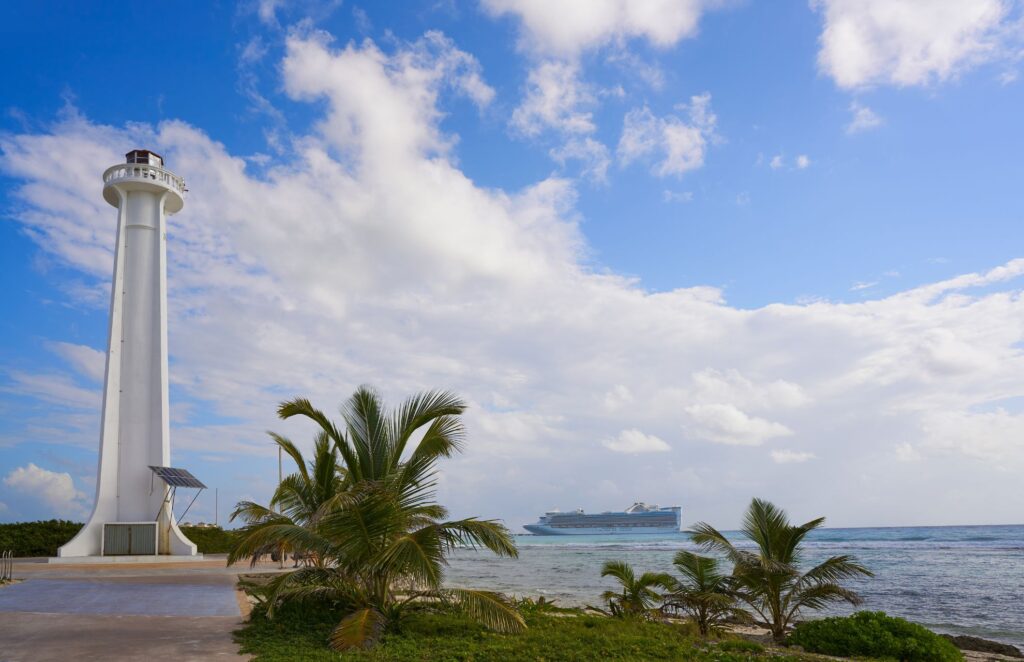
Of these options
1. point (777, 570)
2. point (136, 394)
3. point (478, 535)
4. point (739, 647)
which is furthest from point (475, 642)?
point (136, 394)

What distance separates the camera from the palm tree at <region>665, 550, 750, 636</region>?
1113 centimetres

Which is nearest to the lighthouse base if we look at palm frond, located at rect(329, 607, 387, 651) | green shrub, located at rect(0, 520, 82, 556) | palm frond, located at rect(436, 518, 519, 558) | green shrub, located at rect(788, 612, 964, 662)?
green shrub, located at rect(0, 520, 82, 556)

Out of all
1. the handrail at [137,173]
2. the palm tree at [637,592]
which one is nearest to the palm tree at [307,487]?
the palm tree at [637,592]

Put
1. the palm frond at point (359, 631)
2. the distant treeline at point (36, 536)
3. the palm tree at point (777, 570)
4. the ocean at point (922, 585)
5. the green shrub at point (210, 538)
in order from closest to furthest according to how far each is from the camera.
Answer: the palm frond at point (359, 631), the palm tree at point (777, 570), the ocean at point (922, 585), the distant treeline at point (36, 536), the green shrub at point (210, 538)

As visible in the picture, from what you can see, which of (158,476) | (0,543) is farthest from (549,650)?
(0,543)

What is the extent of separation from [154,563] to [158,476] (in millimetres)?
3279

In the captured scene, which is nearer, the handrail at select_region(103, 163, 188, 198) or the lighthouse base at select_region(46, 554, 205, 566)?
the lighthouse base at select_region(46, 554, 205, 566)

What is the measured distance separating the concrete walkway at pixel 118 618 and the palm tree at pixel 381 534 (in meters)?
1.15

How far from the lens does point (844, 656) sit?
31.6 feet

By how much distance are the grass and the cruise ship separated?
85423 mm

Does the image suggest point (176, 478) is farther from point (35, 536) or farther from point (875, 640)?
point (875, 640)

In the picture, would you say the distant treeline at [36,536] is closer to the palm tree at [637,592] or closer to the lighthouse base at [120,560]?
the lighthouse base at [120,560]

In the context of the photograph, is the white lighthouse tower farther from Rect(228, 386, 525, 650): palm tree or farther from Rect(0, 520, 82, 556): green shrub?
Rect(228, 386, 525, 650): palm tree

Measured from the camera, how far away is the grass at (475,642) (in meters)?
7.69
